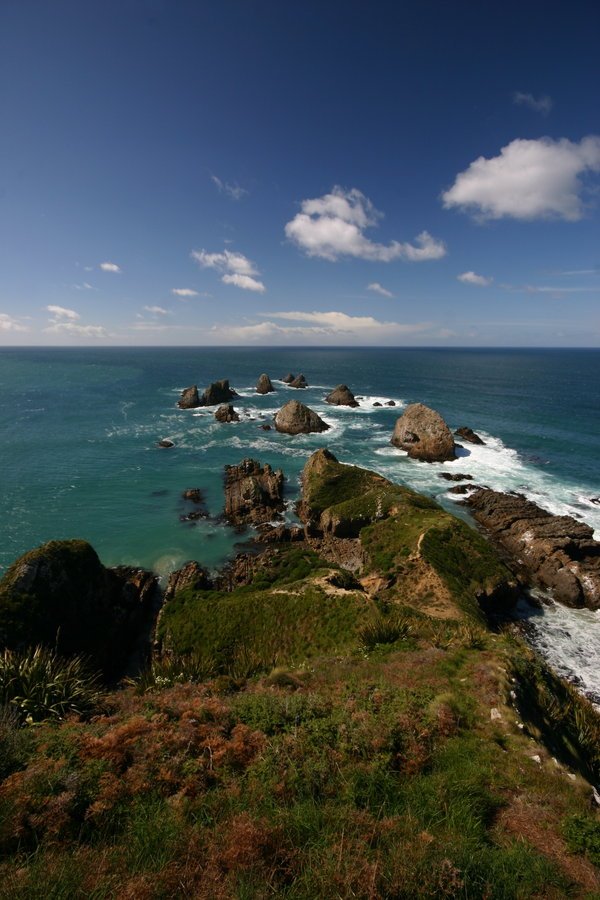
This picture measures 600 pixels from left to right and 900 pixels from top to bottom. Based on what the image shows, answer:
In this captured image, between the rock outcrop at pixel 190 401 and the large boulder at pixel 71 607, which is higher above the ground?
the rock outcrop at pixel 190 401

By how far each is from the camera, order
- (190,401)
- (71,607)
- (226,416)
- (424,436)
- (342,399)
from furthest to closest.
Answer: (342,399), (190,401), (226,416), (424,436), (71,607)

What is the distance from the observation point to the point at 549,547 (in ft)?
108

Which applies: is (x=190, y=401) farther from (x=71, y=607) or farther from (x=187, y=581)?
(x=71, y=607)

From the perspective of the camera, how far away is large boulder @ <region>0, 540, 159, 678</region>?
20078 millimetres

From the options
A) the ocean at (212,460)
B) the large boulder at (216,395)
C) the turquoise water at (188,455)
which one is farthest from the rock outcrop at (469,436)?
the large boulder at (216,395)

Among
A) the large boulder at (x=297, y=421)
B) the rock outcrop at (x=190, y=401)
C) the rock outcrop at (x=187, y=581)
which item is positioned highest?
the rock outcrop at (x=190, y=401)

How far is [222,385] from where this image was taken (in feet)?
337

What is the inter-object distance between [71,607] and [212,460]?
3842 centimetres

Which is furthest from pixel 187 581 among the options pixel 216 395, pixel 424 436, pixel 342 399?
pixel 342 399

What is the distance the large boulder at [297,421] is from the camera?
7456 cm

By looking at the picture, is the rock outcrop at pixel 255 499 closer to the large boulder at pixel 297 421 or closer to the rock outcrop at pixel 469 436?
the large boulder at pixel 297 421

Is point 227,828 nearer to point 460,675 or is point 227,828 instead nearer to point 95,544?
point 460,675

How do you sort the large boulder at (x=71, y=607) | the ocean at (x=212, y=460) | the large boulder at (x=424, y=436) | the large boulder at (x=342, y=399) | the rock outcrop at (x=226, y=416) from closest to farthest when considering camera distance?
the large boulder at (x=71, y=607) < the ocean at (x=212, y=460) < the large boulder at (x=424, y=436) < the rock outcrop at (x=226, y=416) < the large boulder at (x=342, y=399)

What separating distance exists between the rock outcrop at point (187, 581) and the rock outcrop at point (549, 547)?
88.0ft
